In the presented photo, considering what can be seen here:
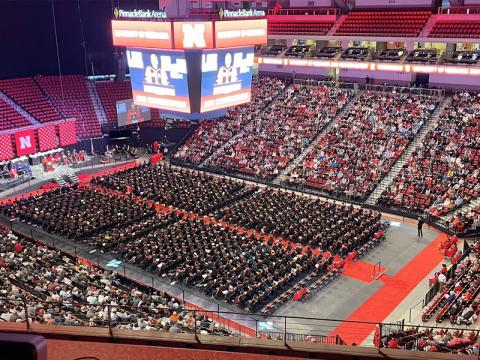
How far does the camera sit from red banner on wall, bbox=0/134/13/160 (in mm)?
39438

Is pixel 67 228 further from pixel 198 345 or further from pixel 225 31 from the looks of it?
pixel 198 345

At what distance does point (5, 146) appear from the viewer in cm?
3966

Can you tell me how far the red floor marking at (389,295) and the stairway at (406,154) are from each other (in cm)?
721

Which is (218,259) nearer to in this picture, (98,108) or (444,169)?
(444,169)

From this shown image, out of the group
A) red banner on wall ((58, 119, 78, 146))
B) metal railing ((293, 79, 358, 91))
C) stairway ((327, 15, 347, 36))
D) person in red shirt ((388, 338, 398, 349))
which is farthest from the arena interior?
metal railing ((293, 79, 358, 91))

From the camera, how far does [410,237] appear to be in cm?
→ 2853

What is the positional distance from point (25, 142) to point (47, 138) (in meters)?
2.22

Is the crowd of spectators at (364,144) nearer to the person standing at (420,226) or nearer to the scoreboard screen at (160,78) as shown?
the person standing at (420,226)

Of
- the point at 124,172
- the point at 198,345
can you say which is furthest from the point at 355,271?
the point at 124,172

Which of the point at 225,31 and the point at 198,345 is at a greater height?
the point at 225,31

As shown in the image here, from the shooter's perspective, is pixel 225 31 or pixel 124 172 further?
pixel 124 172

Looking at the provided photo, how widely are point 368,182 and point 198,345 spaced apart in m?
29.7

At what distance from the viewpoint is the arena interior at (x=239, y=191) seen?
57.7ft

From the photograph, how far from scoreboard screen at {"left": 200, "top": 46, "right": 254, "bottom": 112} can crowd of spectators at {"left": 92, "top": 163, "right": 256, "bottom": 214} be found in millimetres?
5989
